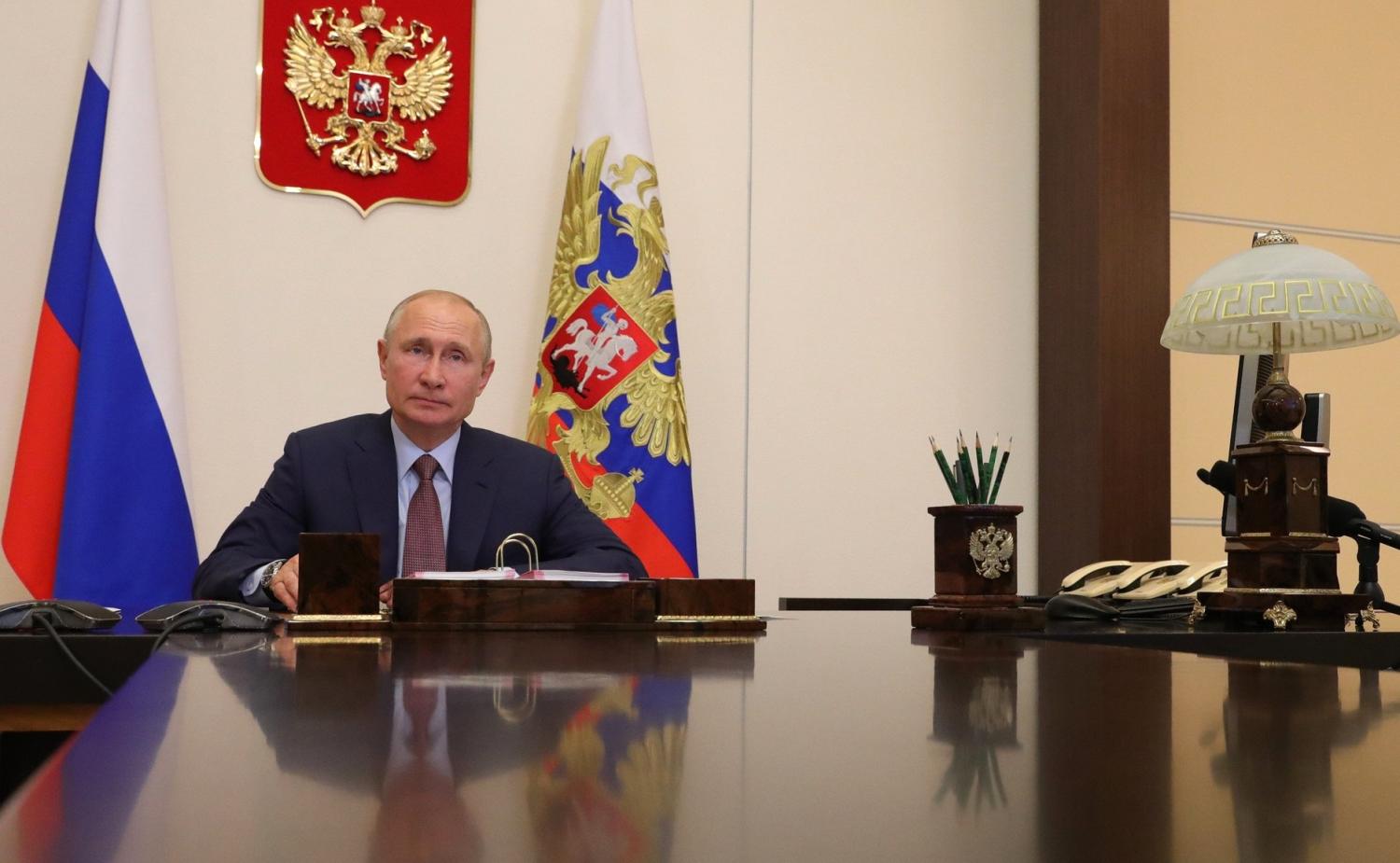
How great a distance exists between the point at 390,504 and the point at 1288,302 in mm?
1963

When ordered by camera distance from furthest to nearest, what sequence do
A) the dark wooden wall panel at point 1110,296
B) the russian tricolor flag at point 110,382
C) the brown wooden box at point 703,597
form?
the dark wooden wall panel at point 1110,296 → the russian tricolor flag at point 110,382 → the brown wooden box at point 703,597

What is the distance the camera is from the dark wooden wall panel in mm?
4312

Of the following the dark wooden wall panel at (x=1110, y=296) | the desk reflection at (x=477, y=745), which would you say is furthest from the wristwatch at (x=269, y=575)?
the dark wooden wall panel at (x=1110, y=296)

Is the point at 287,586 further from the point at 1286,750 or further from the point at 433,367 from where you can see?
the point at 1286,750

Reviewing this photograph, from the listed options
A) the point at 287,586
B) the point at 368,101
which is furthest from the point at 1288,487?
the point at 368,101

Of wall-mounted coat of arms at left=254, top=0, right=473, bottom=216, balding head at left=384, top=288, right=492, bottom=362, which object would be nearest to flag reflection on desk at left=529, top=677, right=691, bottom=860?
balding head at left=384, top=288, right=492, bottom=362

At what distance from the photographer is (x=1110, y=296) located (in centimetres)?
432

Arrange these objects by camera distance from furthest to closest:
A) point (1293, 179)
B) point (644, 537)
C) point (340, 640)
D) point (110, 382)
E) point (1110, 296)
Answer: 1. point (1293, 179)
2. point (1110, 296)
3. point (644, 537)
4. point (110, 382)
5. point (340, 640)

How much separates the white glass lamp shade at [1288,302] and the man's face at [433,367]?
5.47ft

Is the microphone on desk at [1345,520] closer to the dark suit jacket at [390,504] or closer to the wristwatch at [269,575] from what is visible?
the dark suit jacket at [390,504]

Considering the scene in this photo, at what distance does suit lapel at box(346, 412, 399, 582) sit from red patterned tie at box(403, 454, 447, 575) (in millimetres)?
33

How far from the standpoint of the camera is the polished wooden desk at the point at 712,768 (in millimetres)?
345

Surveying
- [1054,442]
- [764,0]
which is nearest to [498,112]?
[764,0]

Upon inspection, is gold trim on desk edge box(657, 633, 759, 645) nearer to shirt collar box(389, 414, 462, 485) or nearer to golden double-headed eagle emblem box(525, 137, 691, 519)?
shirt collar box(389, 414, 462, 485)
